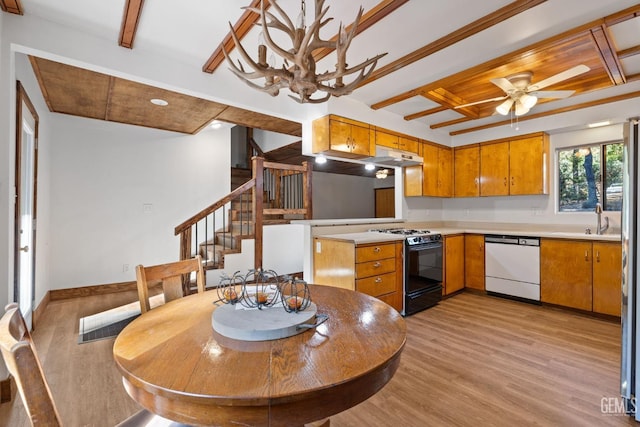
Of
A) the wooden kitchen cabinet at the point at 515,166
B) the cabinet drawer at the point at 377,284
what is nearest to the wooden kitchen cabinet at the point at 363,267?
the cabinet drawer at the point at 377,284

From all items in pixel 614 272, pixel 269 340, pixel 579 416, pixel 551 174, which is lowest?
pixel 579 416

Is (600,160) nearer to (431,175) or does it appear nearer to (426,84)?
(431,175)

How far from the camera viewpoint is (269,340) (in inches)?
40.3

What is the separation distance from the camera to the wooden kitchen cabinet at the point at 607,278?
10.6ft

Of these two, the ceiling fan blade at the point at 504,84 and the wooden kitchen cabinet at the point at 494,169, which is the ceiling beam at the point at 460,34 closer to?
the ceiling fan blade at the point at 504,84

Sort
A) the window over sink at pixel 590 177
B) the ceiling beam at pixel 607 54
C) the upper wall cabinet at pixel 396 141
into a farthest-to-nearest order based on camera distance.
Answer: the upper wall cabinet at pixel 396 141 < the window over sink at pixel 590 177 < the ceiling beam at pixel 607 54

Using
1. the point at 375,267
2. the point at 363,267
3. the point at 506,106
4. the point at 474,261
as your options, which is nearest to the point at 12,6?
the point at 363,267

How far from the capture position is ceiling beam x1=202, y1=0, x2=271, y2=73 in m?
2.03

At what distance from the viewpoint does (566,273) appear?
3.57 m

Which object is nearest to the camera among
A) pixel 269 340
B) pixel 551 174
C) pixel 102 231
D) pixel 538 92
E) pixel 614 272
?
pixel 269 340

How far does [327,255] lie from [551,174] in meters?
3.51

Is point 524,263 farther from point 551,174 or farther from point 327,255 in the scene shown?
point 327,255

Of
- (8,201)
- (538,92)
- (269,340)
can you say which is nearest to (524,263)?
(538,92)

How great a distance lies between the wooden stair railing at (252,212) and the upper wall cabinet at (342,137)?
37.1 inches
